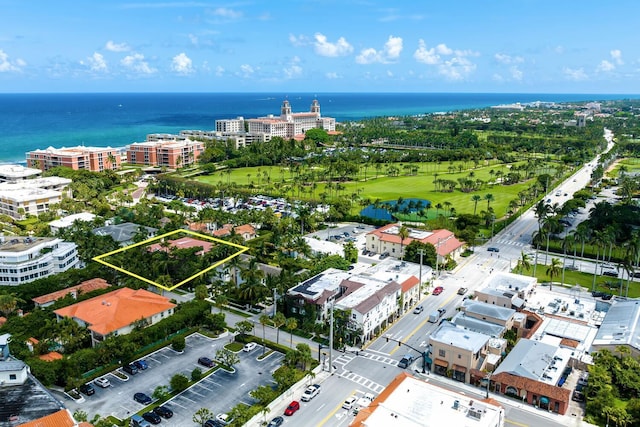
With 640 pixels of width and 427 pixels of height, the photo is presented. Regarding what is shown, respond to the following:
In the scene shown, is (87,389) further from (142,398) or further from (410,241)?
(410,241)

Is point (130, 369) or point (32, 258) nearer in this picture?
point (130, 369)

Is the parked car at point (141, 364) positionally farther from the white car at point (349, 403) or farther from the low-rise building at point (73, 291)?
the white car at point (349, 403)

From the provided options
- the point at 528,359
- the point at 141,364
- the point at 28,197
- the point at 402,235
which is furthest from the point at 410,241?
the point at 28,197

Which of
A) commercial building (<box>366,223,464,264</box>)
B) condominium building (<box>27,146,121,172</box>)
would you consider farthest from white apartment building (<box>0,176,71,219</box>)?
commercial building (<box>366,223,464,264</box>)

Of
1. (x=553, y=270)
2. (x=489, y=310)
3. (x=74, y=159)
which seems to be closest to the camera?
(x=489, y=310)

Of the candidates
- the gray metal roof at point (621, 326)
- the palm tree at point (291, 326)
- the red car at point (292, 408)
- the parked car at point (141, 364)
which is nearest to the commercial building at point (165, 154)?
the palm tree at point (291, 326)

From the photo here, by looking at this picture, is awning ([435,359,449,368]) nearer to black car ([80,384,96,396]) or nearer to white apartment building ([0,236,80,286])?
black car ([80,384,96,396])
